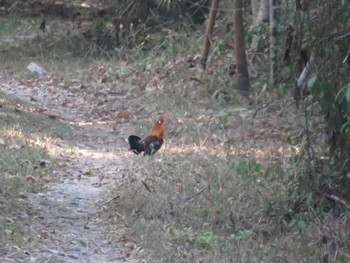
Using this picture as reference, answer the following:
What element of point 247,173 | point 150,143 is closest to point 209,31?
point 150,143

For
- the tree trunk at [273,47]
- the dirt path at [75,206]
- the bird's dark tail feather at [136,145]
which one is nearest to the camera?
the dirt path at [75,206]

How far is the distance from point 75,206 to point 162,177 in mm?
1282

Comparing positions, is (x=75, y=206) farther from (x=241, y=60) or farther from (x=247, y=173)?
(x=241, y=60)

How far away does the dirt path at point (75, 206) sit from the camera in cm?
788

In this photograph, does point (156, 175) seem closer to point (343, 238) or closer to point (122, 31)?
point (343, 238)

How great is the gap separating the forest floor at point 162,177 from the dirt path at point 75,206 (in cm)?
2

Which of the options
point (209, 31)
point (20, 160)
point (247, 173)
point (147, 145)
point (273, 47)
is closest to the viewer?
point (247, 173)

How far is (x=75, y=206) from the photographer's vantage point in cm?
960

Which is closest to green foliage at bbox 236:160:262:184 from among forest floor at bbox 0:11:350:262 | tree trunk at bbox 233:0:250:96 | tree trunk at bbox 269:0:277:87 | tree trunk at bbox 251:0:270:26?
forest floor at bbox 0:11:350:262

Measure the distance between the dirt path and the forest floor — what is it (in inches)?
0.6

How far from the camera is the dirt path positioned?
7879mm

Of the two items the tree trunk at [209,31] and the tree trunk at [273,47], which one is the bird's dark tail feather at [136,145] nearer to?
the tree trunk at [273,47]

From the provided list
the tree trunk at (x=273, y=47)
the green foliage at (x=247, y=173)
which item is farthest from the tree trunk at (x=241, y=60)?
the green foliage at (x=247, y=173)

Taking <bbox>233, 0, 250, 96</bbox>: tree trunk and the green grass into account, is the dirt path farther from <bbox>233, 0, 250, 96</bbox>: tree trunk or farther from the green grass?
<bbox>233, 0, 250, 96</bbox>: tree trunk
